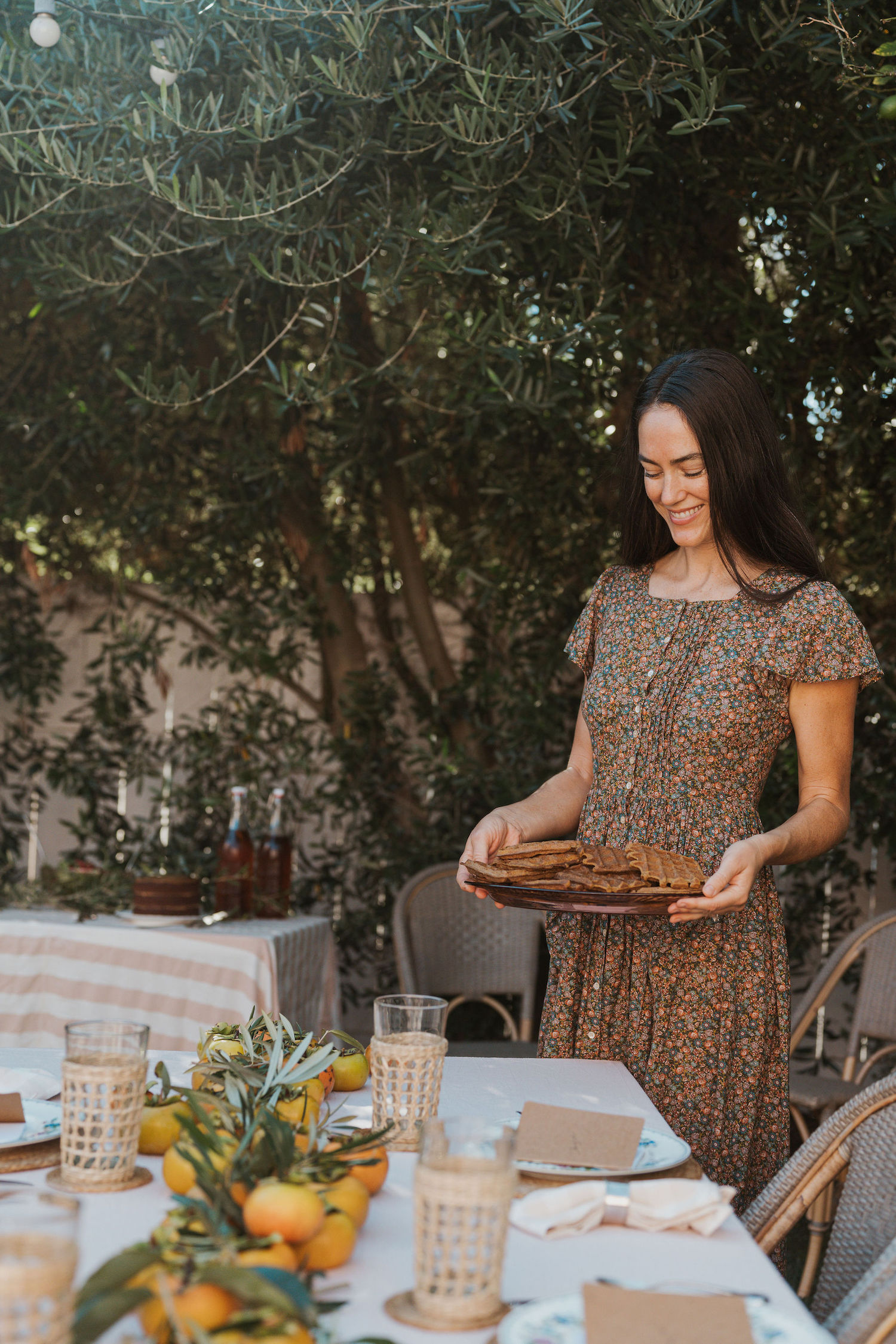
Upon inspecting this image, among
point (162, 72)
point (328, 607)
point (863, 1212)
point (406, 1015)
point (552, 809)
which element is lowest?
point (863, 1212)

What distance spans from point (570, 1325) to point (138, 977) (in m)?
2.34

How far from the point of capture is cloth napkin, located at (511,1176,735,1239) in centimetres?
102

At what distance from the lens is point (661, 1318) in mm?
827

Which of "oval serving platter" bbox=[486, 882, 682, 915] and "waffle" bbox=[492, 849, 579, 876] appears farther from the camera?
"waffle" bbox=[492, 849, 579, 876]

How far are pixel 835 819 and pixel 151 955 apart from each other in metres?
1.77

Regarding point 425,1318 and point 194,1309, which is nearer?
point 194,1309

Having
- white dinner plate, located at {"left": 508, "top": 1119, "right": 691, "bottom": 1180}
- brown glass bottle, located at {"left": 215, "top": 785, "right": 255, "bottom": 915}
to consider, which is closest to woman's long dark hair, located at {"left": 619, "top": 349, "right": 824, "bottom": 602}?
white dinner plate, located at {"left": 508, "top": 1119, "right": 691, "bottom": 1180}

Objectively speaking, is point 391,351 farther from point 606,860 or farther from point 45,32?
point 606,860

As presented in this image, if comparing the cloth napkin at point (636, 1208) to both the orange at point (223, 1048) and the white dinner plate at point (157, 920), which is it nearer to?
the orange at point (223, 1048)

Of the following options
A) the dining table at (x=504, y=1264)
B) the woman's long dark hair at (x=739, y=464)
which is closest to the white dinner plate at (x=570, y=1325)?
the dining table at (x=504, y=1264)

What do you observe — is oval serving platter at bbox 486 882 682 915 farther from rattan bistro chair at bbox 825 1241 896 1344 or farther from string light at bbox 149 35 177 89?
string light at bbox 149 35 177 89

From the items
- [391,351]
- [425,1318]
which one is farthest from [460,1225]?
[391,351]

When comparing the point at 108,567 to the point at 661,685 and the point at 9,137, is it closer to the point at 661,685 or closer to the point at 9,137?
the point at 9,137

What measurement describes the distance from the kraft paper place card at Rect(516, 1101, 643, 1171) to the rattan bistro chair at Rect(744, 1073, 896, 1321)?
0.23 m
